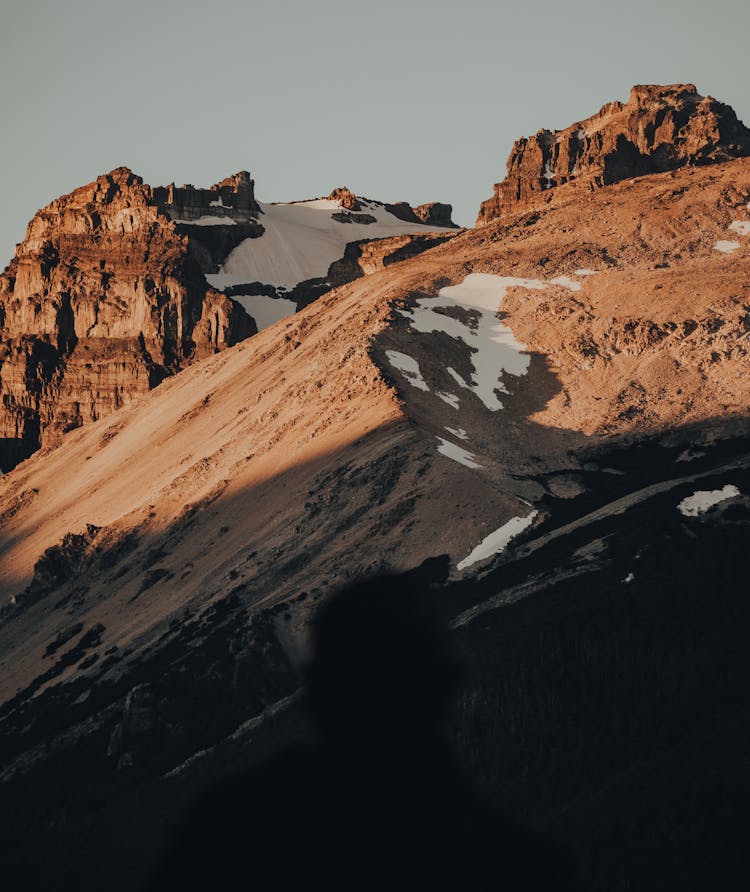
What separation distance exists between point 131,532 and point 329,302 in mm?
50909

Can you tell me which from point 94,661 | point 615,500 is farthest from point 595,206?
point 94,661

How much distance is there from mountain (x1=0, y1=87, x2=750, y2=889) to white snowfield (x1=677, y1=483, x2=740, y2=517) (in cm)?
28

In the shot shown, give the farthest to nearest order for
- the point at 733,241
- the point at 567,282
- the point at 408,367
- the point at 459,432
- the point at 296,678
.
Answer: the point at 733,241, the point at 567,282, the point at 408,367, the point at 459,432, the point at 296,678

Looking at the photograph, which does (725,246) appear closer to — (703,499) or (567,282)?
(567,282)

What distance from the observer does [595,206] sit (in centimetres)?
17500

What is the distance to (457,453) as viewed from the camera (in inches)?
4564

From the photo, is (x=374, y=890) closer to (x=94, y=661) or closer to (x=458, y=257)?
(x=94, y=661)

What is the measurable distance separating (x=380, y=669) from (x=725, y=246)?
156 meters

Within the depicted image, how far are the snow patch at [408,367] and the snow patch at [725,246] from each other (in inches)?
1593

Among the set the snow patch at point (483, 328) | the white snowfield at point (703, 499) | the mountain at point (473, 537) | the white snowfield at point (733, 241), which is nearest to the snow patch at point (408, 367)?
the mountain at point (473, 537)

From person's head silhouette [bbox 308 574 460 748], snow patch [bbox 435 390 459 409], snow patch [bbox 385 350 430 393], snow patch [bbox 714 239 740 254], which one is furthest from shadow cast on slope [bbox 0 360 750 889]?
person's head silhouette [bbox 308 574 460 748]

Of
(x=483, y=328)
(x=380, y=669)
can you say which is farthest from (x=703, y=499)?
(x=380, y=669)

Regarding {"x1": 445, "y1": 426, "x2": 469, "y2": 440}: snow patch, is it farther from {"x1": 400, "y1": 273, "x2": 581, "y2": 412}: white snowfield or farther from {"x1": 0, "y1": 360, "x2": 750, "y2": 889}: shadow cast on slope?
{"x1": 400, "y1": 273, "x2": 581, "y2": 412}: white snowfield

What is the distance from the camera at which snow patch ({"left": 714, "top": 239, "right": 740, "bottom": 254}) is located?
158400mm
